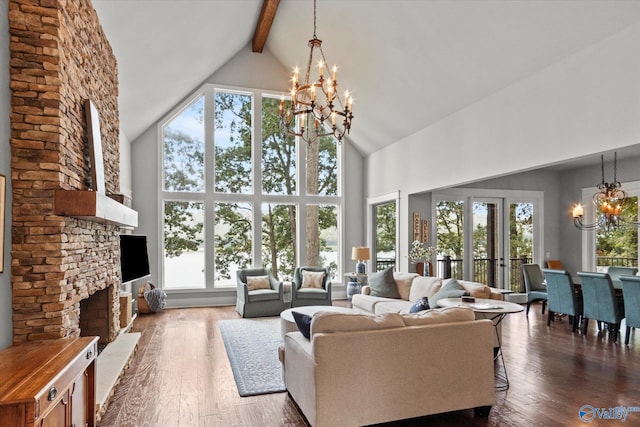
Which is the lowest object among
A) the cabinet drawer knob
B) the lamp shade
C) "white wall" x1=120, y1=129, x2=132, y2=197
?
the cabinet drawer knob

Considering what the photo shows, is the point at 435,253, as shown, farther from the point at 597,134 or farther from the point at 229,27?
the point at 229,27

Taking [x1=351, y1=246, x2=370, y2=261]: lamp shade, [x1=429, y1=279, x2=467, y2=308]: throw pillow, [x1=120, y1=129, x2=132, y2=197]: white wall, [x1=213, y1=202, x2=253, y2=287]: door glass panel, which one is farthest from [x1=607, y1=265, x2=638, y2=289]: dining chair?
[x1=120, y1=129, x2=132, y2=197]: white wall

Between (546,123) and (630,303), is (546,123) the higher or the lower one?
the higher one

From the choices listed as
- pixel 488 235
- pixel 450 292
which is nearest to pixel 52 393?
pixel 450 292

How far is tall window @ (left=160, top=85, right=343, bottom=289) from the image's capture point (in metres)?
8.34

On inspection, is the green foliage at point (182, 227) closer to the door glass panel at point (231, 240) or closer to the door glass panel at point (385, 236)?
the door glass panel at point (231, 240)

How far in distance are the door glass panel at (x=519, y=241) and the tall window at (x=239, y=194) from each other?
12.1 feet

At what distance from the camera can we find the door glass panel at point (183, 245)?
8227 millimetres

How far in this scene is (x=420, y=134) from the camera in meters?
7.57

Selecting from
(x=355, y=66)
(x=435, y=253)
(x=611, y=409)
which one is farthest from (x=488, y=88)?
(x=611, y=409)

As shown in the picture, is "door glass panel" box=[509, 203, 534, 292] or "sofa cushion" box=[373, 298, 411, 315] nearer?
"sofa cushion" box=[373, 298, 411, 315]

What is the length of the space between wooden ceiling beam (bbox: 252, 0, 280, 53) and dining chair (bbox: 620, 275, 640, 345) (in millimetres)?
6444

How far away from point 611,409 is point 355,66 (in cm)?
585

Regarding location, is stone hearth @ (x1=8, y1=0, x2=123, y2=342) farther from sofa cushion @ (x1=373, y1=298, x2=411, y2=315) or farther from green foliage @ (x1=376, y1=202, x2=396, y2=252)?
green foliage @ (x1=376, y1=202, x2=396, y2=252)
